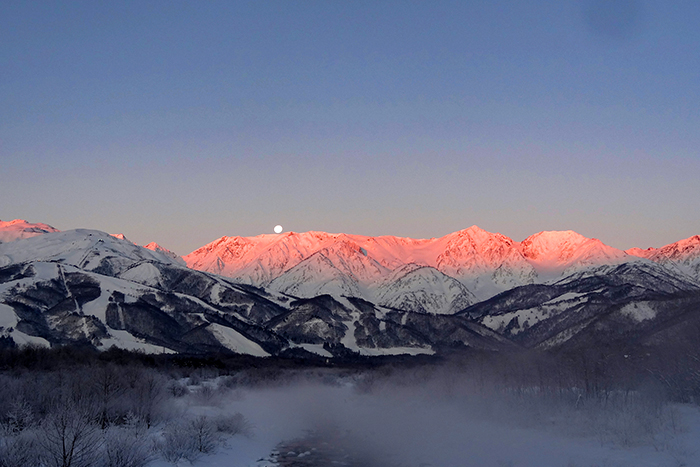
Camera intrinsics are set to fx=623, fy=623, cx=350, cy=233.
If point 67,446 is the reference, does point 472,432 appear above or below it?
below

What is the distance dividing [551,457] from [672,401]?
3062 cm

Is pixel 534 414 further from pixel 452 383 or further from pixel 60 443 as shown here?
pixel 60 443

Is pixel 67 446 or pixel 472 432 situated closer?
pixel 67 446

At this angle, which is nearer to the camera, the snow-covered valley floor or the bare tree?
the bare tree

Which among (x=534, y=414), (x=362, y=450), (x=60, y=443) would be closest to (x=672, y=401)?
(x=534, y=414)

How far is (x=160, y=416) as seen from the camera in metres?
61.1

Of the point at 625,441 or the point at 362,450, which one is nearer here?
the point at 625,441

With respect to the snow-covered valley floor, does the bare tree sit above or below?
above

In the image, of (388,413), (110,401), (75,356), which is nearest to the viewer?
(110,401)

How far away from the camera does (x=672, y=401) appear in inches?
2726

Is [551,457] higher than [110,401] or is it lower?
lower

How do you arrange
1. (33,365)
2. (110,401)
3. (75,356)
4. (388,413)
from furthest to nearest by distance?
(75,356) → (33,365) → (388,413) → (110,401)

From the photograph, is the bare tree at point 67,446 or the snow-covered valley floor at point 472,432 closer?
the bare tree at point 67,446

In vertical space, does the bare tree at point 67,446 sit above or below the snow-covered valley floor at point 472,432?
above
